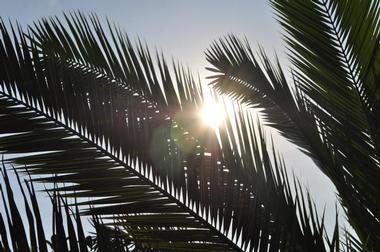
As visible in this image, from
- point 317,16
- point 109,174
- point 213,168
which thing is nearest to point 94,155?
point 109,174

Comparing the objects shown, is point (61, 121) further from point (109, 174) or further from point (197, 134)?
point (197, 134)

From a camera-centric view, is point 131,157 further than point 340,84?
No

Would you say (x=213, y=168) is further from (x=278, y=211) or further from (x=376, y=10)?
(x=376, y=10)

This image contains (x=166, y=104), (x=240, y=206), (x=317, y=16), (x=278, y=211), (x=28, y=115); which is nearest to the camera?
(x=278, y=211)

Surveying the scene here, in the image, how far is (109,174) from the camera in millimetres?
2545

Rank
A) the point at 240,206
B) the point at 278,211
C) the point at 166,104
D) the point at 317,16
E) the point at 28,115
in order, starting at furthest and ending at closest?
the point at 317,16
the point at 166,104
the point at 28,115
the point at 240,206
the point at 278,211

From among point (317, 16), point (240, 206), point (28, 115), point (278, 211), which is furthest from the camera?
point (317, 16)

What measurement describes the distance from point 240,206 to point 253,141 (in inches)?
11.3

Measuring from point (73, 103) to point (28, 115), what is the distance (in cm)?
21

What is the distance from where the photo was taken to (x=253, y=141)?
2.35 metres

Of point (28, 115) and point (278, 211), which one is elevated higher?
point (28, 115)

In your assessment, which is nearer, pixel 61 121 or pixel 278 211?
pixel 278 211

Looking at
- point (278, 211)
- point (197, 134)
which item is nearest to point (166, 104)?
point (197, 134)

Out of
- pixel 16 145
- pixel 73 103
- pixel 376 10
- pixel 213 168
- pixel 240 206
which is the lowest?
pixel 240 206
